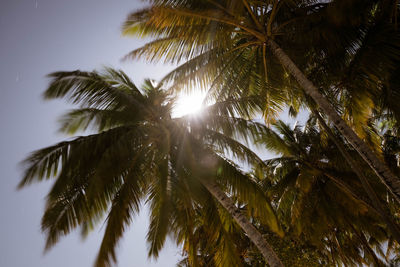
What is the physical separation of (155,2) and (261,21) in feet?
8.63

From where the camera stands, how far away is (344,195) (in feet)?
33.0

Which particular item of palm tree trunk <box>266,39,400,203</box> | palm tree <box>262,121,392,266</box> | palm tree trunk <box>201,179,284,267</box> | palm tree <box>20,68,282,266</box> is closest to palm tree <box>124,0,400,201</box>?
palm tree trunk <box>266,39,400,203</box>

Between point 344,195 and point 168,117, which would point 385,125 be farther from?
point 168,117

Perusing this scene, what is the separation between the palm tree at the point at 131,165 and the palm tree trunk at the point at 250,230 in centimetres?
2

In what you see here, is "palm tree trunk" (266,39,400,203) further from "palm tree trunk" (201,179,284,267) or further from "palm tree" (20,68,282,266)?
"palm tree trunk" (201,179,284,267)

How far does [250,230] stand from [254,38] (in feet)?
16.4

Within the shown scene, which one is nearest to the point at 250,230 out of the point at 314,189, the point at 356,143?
the point at 356,143

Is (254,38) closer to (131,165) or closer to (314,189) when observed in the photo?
(131,165)

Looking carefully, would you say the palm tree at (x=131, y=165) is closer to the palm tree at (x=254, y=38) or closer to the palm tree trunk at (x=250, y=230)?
the palm tree trunk at (x=250, y=230)

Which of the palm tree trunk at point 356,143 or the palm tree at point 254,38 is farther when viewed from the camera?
the palm tree at point 254,38

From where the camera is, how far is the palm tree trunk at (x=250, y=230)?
4.90 metres

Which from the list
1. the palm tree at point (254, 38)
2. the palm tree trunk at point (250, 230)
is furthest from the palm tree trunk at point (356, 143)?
the palm tree trunk at point (250, 230)

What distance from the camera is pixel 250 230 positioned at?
5.24 metres

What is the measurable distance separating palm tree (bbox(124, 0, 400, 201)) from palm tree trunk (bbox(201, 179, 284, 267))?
267 centimetres
